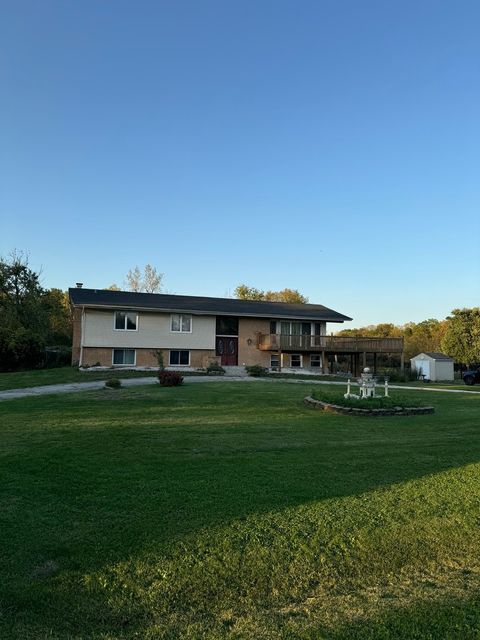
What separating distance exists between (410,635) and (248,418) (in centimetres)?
852

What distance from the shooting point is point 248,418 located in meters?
11.5

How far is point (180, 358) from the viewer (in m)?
32.5

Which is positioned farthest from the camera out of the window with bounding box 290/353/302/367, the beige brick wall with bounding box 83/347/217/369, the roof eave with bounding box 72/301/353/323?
the window with bounding box 290/353/302/367

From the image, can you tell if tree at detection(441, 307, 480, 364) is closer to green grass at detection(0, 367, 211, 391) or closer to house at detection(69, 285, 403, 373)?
house at detection(69, 285, 403, 373)

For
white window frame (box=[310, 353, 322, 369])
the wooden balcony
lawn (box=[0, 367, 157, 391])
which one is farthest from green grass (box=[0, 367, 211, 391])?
white window frame (box=[310, 353, 322, 369])

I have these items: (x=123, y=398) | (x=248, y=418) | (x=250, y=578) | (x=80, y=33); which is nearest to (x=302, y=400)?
(x=248, y=418)

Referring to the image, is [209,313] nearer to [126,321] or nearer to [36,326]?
[126,321]

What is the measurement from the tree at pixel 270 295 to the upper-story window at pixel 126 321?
37.4m

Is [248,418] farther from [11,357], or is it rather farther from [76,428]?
[11,357]

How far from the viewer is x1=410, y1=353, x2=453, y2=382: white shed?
123 feet

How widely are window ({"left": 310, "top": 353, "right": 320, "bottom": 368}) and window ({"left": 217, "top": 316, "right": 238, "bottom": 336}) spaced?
556 cm

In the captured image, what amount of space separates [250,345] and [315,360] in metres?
4.75

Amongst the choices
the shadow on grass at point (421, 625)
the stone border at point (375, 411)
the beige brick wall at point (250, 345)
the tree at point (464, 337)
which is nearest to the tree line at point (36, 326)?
the tree at point (464, 337)

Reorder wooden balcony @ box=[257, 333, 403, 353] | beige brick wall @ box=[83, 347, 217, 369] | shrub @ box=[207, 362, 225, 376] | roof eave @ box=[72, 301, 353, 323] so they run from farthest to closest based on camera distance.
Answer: wooden balcony @ box=[257, 333, 403, 353] → beige brick wall @ box=[83, 347, 217, 369] → roof eave @ box=[72, 301, 353, 323] → shrub @ box=[207, 362, 225, 376]
